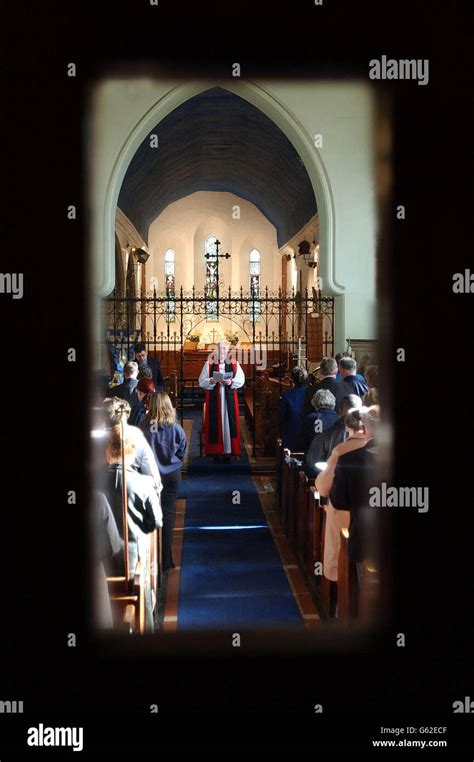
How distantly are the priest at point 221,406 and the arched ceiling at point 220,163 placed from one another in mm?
4614

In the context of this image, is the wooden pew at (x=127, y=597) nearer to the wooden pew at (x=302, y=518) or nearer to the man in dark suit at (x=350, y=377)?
the wooden pew at (x=302, y=518)

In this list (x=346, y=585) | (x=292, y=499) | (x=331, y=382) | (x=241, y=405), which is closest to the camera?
(x=346, y=585)

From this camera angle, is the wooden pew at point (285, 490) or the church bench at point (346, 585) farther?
the wooden pew at point (285, 490)

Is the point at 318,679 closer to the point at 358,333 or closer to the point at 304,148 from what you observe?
the point at 358,333

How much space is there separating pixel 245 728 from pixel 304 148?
700 centimetres

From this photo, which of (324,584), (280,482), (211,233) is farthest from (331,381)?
(211,233)

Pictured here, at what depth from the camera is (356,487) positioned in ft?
11.1

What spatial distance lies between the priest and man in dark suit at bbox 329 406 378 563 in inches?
227

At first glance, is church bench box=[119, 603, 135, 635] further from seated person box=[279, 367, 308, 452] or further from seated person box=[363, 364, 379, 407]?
seated person box=[279, 367, 308, 452]

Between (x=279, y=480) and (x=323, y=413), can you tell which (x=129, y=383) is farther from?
(x=323, y=413)

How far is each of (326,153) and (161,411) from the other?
13.6 feet

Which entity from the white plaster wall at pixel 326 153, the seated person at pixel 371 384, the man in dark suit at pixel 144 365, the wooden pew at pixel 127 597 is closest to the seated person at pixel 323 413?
the seated person at pixel 371 384

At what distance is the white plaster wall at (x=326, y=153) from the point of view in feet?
25.0

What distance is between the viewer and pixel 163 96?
7566 mm
